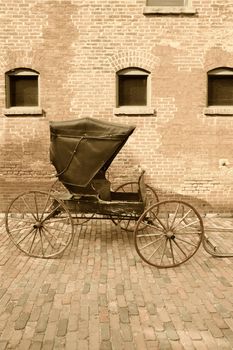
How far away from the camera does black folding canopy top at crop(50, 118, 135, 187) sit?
18.9ft

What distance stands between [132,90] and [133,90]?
0.08ft

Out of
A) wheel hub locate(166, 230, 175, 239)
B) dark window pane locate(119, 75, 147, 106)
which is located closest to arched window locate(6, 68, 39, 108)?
dark window pane locate(119, 75, 147, 106)

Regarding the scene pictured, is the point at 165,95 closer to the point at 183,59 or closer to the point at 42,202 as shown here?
the point at 183,59

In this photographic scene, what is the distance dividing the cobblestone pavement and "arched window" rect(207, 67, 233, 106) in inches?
166

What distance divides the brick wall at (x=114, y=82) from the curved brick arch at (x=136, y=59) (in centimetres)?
2

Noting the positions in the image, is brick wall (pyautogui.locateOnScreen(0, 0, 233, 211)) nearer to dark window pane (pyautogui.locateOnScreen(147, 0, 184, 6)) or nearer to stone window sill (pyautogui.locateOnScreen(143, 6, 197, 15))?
stone window sill (pyautogui.locateOnScreen(143, 6, 197, 15))

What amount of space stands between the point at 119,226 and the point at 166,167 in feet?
7.72

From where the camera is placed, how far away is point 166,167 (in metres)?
9.06

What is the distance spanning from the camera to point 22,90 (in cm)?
908

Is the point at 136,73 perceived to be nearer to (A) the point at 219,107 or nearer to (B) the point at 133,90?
(B) the point at 133,90

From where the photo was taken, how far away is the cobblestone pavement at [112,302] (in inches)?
139

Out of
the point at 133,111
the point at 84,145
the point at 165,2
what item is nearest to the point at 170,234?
the point at 84,145

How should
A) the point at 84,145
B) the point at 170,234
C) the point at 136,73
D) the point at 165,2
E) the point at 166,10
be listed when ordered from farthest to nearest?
the point at 165,2 → the point at 136,73 → the point at 166,10 → the point at 84,145 → the point at 170,234

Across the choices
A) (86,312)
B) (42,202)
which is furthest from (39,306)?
(42,202)
